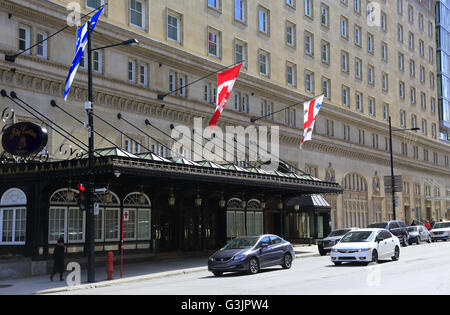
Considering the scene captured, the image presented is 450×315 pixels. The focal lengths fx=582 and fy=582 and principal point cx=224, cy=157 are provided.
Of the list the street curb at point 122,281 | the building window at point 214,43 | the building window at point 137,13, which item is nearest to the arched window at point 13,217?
the street curb at point 122,281

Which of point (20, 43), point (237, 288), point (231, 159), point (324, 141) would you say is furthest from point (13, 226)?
point (324, 141)

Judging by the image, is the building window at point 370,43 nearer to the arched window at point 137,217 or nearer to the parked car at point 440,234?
the parked car at point 440,234

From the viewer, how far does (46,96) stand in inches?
1111

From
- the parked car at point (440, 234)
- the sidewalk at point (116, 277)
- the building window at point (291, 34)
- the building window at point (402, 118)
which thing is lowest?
the sidewalk at point (116, 277)

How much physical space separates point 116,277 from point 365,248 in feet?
33.2

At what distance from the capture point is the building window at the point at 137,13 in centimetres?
3391

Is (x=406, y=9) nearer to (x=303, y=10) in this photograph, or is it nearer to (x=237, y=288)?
(x=303, y=10)

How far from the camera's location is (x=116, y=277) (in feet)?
74.7

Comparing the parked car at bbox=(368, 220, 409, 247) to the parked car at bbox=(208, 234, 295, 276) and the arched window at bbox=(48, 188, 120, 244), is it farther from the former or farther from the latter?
the arched window at bbox=(48, 188, 120, 244)

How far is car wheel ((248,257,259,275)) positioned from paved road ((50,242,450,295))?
304mm

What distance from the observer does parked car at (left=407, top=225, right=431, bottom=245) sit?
142 ft

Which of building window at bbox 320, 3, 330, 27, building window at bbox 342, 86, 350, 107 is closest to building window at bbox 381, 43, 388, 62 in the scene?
building window at bbox 342, 86, 350, 107

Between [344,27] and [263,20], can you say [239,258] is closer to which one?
[263,20]

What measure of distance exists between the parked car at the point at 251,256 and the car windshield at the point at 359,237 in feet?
8.48
